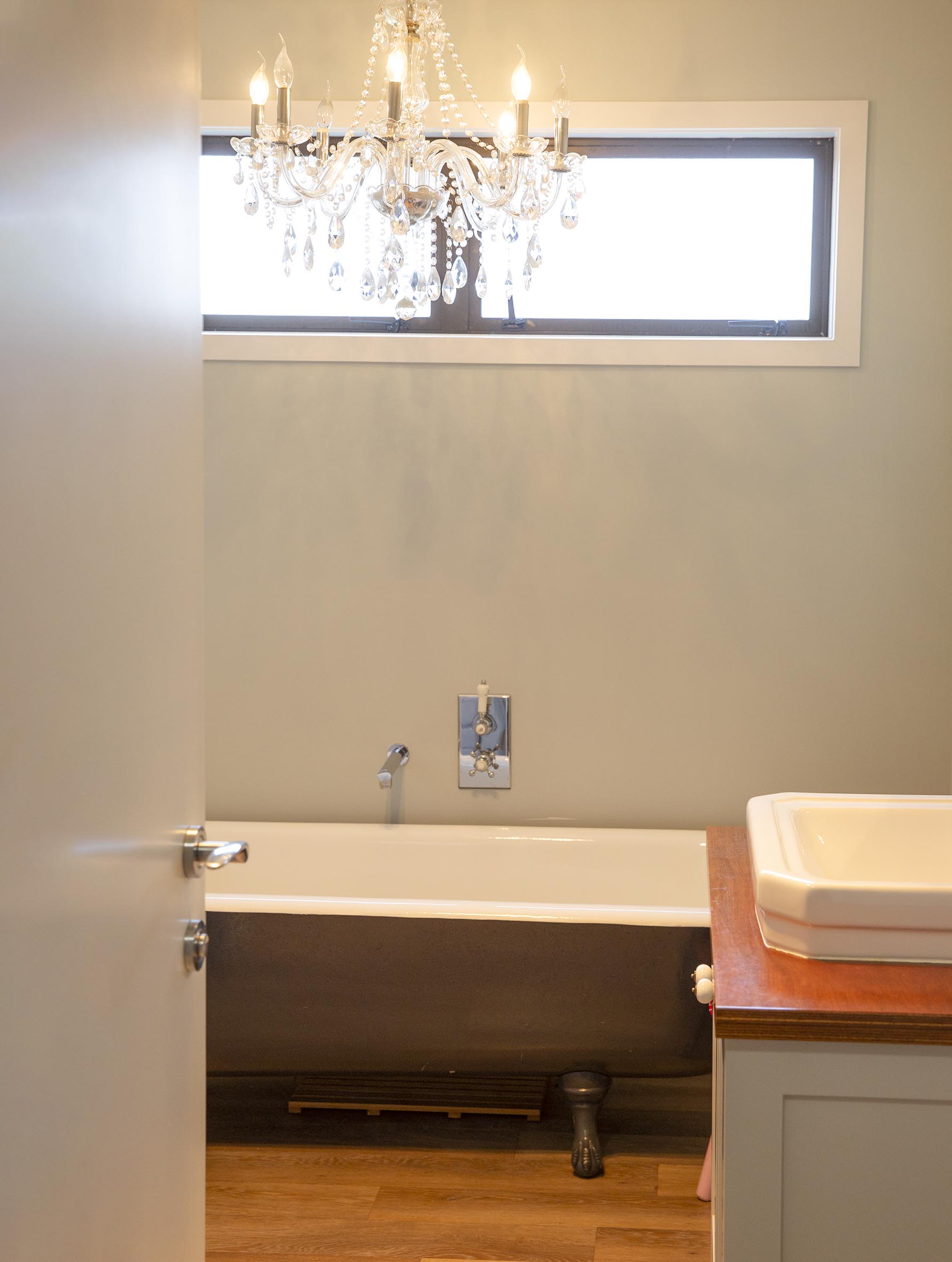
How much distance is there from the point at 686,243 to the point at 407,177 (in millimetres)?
1268

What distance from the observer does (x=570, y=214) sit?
232 cm

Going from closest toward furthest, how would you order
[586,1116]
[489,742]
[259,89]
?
[259,89]
[586,1116]
[489,742]

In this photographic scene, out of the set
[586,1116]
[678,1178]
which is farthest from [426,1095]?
[678,1178]

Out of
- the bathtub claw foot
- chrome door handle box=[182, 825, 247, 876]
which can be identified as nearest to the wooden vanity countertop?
chrome door handle box=[182, 825, 247, 876]

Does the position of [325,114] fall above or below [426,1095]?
above

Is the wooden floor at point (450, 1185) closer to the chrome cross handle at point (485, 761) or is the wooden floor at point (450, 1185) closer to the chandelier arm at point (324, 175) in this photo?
the chrome cross handle at point (485, 761)

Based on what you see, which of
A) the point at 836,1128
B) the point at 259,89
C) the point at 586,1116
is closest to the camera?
the point at 836,1128

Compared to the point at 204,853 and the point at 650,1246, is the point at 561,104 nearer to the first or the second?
the point at 204,853

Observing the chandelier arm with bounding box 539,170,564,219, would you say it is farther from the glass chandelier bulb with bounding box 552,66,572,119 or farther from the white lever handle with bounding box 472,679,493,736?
the white lever handle with bounding box 472,679,493,736

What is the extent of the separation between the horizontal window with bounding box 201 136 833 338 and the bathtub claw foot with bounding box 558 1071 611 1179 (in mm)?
2038

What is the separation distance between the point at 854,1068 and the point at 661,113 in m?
2.67

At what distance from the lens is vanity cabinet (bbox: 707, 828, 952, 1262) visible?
1.36 meters

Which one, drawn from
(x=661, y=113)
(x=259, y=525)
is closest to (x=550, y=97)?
(x=661, y=113)

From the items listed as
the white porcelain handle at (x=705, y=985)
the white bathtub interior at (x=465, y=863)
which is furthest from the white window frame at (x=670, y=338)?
the white porcelain handle at (x=705, y=985)
